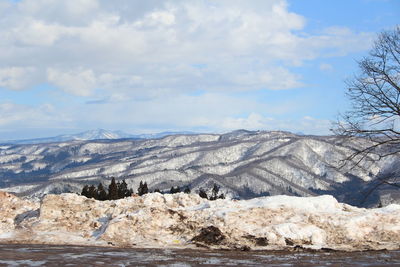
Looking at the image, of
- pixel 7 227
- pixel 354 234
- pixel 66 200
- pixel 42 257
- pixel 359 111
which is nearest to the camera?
pixel 42 257

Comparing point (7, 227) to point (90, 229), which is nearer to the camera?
point (90, 229)

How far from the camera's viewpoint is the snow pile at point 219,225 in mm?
18938

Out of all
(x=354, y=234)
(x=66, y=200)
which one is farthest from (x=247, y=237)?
(x=66, y=200)

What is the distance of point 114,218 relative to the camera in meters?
22.3

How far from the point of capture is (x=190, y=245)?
19.3 meters

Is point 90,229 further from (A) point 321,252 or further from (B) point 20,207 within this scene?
(A) point 321,252

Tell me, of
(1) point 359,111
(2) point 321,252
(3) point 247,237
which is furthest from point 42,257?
(1) point 359,111

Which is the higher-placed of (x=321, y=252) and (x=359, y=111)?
(x=359, y=111)

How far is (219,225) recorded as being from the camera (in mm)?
20422

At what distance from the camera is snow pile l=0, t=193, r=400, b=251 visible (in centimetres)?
1894

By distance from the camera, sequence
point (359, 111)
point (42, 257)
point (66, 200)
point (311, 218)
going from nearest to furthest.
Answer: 1. point (42, 257)
2. point (311, 218)
3. point (359, 111)
4. point (66, 200)

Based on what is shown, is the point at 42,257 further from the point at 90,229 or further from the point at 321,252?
the point at 321,252

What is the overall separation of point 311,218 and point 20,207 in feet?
62.3

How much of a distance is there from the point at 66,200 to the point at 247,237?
12.9m
